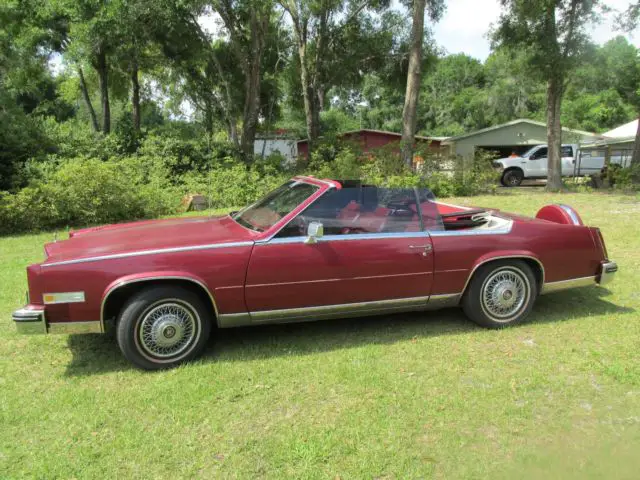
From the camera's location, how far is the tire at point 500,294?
4.43 meters

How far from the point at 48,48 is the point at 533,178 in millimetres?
23264

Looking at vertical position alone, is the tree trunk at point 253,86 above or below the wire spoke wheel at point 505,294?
above

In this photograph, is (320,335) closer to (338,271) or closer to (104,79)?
(338,271)

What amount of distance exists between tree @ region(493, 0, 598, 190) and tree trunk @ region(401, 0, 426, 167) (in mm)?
3044

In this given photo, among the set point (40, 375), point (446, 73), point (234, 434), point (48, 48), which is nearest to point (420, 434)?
point (234, 434)

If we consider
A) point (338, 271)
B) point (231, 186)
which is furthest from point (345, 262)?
point (231, 186)

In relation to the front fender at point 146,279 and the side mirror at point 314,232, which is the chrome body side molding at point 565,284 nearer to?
the side mirror at point 314,232

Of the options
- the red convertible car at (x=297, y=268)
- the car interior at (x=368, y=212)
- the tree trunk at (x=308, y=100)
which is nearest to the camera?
the red convertible car at (x=297, y=268)

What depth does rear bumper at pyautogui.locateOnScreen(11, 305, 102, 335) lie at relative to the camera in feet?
11.3

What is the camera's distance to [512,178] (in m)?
21.4

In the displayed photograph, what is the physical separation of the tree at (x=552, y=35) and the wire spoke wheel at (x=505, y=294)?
1367cm

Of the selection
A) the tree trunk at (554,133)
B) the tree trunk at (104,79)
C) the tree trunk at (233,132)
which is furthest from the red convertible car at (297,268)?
the tree trunk at (104,79)

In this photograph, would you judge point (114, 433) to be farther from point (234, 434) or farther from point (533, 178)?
point (533, 178)

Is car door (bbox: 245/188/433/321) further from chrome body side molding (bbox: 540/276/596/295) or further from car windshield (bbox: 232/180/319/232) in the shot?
chrome body side molding (bbox: 540/276/596/295)
